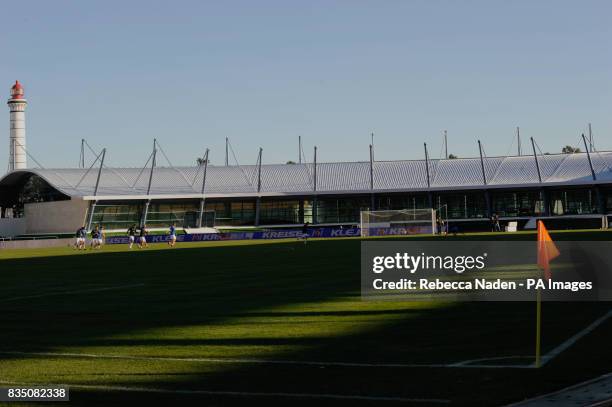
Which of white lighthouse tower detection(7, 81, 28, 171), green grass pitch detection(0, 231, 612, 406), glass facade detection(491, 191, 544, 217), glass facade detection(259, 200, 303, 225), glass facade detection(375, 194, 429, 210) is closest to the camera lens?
green grass pitch detection(0, 231, 612, 406)

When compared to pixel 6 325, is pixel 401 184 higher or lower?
higher

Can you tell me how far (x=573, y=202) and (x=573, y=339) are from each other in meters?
112

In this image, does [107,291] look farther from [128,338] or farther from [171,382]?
[171,382]

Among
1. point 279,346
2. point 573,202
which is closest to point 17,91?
point 573,202

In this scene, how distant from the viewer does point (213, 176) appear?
12900 cm

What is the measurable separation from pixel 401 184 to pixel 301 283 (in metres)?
97.9

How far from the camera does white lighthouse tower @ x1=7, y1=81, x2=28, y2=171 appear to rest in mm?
142000

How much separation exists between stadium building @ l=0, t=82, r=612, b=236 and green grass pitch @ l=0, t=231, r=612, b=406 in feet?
312

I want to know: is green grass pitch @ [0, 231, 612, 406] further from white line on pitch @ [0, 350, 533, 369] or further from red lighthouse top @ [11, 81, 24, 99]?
red lighthouse top @ [11, 81, 24, 99]

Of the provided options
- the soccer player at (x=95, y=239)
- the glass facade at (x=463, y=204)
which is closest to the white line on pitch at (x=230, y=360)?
the soccer player at (x=95, y=239)

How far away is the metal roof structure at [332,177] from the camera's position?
119m

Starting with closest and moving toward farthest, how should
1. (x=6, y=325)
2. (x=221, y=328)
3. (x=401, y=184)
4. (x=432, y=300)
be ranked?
(x=221, y=328)
(x=6, y=325)
(x=432, y=300)
(x=401, y=184)

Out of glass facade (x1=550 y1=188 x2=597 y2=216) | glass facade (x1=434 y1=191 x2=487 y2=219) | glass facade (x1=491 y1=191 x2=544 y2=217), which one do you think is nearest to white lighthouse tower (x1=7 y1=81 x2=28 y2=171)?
glass facade (x1=434 y1=191 x2=487 y2=219)

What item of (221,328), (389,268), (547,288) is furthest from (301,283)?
(221,328)
